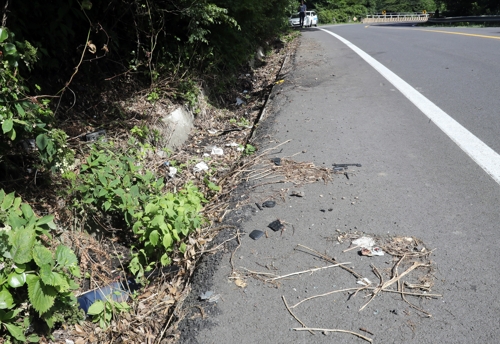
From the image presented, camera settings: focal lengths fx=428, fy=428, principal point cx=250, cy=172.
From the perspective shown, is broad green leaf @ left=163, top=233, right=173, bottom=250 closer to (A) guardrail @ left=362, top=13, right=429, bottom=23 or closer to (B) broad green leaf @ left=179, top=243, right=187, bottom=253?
(B) broad green leaf @ left=179, top=243, right=187, bottom=253

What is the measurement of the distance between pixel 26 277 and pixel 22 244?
0.20 meters

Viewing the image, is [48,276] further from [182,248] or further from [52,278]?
[182,248]

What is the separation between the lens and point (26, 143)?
3502mm

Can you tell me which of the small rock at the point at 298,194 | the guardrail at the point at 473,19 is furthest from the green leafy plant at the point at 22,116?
the guardrail at the point at 473,19

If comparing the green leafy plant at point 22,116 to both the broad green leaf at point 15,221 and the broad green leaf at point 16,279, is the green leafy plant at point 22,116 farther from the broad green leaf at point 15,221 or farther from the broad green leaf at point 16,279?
the broad green leaf at point 16,279

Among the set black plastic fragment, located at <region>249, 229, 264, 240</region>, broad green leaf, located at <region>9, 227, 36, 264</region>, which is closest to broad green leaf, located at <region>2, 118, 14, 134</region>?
broad green leaf, located at <region>9, 227, 36, 264</region>

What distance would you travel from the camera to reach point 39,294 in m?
2.52

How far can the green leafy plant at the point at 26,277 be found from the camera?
2.49 m

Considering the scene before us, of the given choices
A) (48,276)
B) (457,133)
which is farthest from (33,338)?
(457,133)

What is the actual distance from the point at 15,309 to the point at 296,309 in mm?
1697

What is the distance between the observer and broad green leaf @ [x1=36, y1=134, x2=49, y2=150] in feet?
10.5

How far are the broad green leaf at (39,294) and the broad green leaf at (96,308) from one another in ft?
1.45

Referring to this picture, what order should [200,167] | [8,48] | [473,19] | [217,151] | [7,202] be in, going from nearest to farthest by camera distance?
1. [7,202]
2. [8,48]
3. [200,167]
4. [217,151]
5. [473,19]

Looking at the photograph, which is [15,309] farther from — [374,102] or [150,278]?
[374,102]
